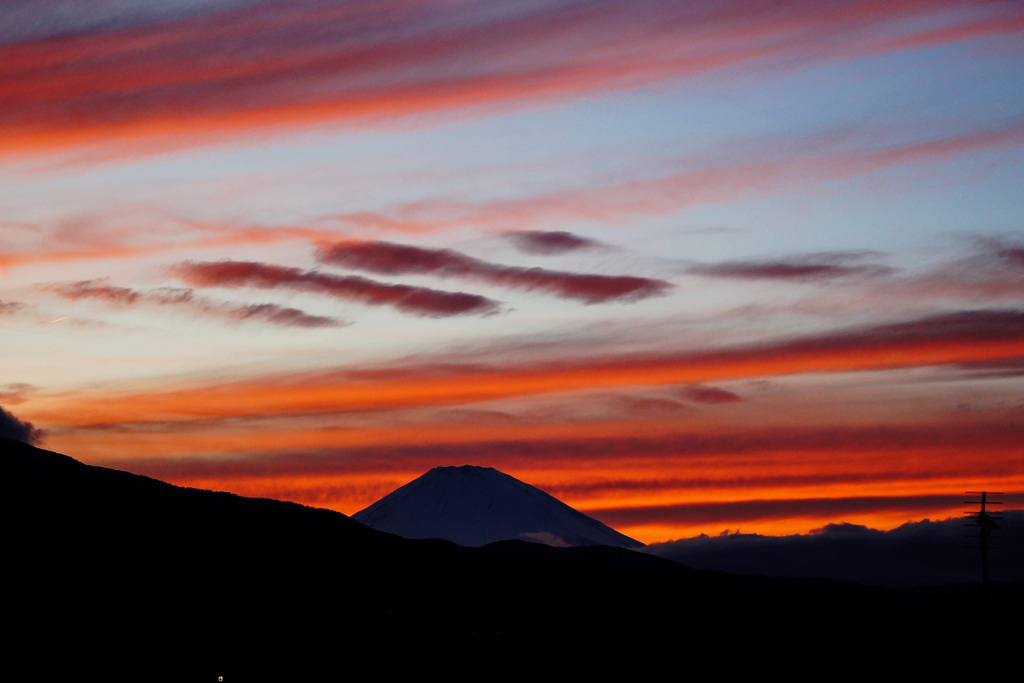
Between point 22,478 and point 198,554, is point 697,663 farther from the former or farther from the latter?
point 22,478

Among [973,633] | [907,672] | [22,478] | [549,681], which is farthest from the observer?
[22,478]

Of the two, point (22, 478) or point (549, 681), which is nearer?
point (549, 681)

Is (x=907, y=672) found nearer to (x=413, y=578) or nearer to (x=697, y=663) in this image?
(x=697, y=663)

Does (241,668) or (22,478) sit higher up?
(22,478)

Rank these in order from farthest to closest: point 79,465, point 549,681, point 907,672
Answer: point 79,465, point 907,672, point 549,681

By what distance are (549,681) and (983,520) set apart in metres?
36.1

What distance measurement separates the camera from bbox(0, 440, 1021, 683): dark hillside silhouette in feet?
307

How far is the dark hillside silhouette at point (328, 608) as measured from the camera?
307 feet

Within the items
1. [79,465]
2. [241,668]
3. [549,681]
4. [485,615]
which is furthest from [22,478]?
[549,681]

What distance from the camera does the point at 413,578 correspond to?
146250 millimetres

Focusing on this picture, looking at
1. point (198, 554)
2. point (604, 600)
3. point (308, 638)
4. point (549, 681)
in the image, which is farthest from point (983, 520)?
point (198, 554)

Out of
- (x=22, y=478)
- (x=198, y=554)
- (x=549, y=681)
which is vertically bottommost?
(x=549, y=681)

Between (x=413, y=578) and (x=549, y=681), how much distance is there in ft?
171

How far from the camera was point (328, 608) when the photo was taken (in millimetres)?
112812
